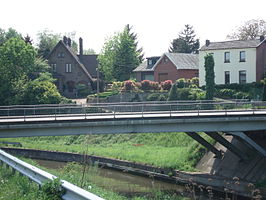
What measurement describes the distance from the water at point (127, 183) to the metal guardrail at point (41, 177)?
991 cm

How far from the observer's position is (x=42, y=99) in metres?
50.8

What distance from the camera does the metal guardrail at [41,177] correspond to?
7.12 m

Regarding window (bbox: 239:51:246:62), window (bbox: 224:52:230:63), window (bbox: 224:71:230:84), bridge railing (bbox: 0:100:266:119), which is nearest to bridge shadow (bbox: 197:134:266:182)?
bridge railing (bbox: 0:100:266:119)

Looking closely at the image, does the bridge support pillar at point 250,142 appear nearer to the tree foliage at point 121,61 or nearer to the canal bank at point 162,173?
the canal bank at point 162,173

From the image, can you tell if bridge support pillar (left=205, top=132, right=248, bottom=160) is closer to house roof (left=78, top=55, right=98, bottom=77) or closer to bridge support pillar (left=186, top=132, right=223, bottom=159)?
bridge support pillar (left=186, top=132, right=223, bottom=159)

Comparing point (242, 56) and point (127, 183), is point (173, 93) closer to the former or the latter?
point (242, 56)

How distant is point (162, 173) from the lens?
2906cm

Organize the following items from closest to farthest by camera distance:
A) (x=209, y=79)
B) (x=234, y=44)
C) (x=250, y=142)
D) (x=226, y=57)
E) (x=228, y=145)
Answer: (x=250, y=142), (x=228, y=145), (x=209, y=79), (x=234, y=44), (x=226, y=57)

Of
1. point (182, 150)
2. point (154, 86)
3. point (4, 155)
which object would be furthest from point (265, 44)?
point (4, 155)

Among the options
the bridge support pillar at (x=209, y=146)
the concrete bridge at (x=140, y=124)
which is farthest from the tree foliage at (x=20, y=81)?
the bridge support pillar at (x=209, y=146)

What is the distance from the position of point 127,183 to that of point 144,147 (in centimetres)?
1007

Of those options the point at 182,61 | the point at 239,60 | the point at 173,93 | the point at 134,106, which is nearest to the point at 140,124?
the point at 134,106

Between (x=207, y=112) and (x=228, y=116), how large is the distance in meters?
2.83

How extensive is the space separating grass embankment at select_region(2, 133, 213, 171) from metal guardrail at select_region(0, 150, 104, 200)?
15.2m
